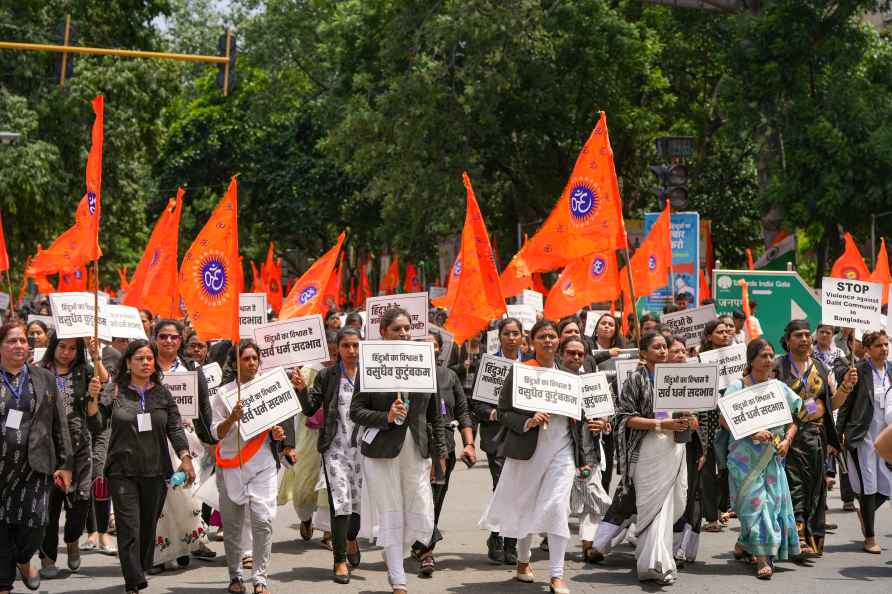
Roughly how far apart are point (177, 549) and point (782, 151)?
745 inches

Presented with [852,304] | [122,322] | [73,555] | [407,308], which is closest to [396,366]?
[407,308]

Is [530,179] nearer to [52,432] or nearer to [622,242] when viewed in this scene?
[622,242]

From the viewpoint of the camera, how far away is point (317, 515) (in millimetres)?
10398

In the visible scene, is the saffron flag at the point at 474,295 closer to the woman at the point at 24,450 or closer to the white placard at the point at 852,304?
the white placard at the point at 852,304

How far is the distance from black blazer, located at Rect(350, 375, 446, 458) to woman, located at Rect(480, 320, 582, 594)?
446mm

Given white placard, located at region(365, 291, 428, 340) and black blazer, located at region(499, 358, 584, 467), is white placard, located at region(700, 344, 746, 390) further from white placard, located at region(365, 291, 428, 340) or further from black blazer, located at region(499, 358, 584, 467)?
white placard, located at region(365, 291, 428, 340)

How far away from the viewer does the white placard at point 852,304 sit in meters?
11.3

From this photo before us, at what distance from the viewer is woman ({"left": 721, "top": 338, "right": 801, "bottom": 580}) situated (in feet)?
30.3

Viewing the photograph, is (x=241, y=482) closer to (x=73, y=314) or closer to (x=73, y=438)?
(x=73, y=438)

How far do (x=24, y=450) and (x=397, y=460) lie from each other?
2.29 metres

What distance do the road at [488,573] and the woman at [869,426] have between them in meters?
0.38

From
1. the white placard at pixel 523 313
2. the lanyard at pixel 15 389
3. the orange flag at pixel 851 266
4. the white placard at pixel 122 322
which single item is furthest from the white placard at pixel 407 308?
the orange flag at pixel 851 266

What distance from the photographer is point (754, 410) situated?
30.6 ft

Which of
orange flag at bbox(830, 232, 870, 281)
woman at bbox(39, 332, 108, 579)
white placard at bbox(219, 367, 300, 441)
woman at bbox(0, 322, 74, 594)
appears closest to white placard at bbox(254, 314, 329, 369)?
white placard at bbox(219, 367, 300, 441)
